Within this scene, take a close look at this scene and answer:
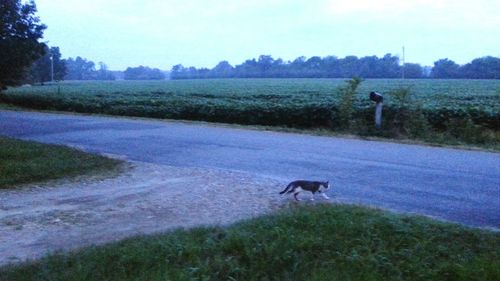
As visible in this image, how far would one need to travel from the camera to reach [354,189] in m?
8.31

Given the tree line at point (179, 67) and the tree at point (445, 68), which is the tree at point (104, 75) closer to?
the tree line at point (179, 67)

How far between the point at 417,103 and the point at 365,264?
443 inches

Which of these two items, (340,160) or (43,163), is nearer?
(43,163)

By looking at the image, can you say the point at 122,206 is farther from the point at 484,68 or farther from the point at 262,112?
the point at 484,68

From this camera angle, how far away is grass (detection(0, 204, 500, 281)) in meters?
4.57

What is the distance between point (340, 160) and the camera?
10.8m

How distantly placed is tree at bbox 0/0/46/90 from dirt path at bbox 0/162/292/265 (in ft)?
63.5

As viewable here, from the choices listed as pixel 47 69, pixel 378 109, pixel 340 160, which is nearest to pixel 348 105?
pixel 378 109

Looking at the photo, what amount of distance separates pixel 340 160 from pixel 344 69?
58467mm

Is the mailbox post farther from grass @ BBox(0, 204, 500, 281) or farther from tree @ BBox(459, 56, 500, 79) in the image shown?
tree @ BBox(459, 56, 500, 79)

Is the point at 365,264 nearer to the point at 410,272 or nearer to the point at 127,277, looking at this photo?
the point at 410,272

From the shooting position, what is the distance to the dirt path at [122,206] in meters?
6.00

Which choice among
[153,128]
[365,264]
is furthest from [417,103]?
[365,264]

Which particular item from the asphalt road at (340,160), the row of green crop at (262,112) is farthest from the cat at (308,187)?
the row of green crop at (262,112)
